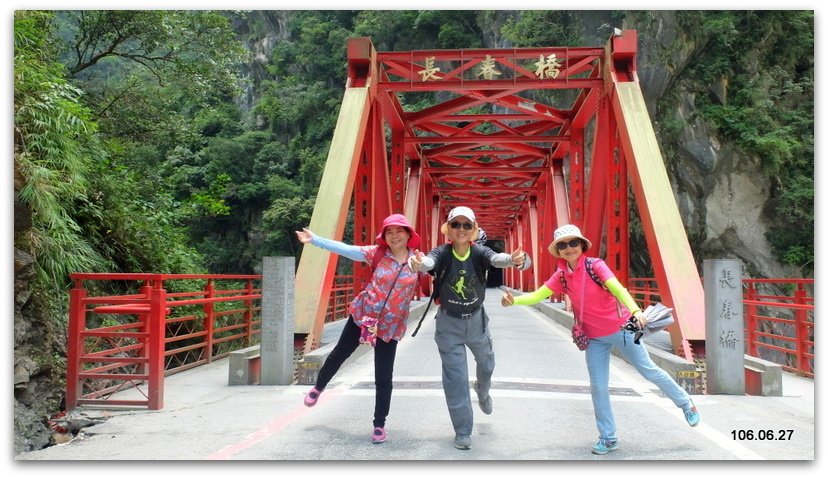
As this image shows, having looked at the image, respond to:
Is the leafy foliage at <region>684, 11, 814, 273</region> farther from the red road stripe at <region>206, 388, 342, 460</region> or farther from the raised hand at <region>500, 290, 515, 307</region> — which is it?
the red road stripe at <region>206, 388, 342, 460</region>

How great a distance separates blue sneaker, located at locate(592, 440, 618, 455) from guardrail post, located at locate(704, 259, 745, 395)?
2133 mm

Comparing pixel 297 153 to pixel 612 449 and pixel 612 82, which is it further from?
pixel 612 449

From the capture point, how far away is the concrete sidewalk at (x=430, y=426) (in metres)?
3.20

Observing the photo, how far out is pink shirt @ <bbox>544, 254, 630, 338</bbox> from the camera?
3.22 metres

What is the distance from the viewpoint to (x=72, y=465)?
122 inches

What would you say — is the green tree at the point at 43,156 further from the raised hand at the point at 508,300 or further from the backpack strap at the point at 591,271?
the backpack strap at the point at 591,271

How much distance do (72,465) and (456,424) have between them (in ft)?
6.35

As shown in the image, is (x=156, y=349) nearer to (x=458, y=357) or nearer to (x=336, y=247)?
(x=336, y=247)

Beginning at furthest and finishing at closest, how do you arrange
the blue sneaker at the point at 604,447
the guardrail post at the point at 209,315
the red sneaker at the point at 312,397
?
the guardrail post at the point at 209,315, the red sneaker at the point at 312,397, the blue sneaker at the point at 604,447

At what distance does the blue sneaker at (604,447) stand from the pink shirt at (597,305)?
1.77ft

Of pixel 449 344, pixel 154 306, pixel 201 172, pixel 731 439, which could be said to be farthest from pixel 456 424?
pixel 201 172

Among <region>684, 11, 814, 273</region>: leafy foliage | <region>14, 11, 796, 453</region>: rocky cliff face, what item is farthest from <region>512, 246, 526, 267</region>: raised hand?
<region>14, 11, 796, 453</region>: rocky cliff face

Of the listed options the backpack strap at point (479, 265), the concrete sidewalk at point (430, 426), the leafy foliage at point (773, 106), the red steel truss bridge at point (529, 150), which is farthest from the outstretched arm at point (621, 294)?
the leafy foliage at point (773, 106)

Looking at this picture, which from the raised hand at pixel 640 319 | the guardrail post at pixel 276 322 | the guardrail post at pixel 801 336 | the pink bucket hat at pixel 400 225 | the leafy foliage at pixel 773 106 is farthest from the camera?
the leafy foliage at pixel 773 106
